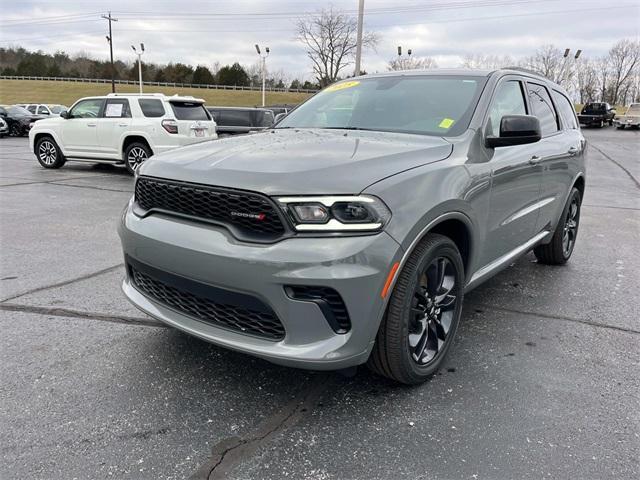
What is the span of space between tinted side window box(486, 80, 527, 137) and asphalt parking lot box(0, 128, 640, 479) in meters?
1.43

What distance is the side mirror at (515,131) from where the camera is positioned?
127 inches

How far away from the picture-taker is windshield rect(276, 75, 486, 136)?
11.4 feet

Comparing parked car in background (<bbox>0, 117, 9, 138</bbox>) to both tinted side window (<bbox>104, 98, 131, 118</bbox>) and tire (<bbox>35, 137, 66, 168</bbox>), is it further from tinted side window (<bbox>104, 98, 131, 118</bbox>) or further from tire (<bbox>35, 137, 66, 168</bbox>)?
tinted side window (<bbox>104, 98, 131, 118</bbox>)

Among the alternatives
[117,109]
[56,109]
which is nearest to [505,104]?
[117,109]

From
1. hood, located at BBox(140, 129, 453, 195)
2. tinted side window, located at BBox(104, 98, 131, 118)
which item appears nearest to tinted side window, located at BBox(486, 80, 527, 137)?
hood, located at BBox(140, 129, 453, 195)

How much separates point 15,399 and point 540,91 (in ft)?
15.2

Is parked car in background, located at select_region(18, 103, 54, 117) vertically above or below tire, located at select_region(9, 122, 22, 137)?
above

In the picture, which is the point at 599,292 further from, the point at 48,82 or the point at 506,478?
the point at 48,82

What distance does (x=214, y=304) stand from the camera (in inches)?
102

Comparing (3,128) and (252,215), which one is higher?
(3,128)

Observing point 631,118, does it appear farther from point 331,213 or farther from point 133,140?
point 331,213

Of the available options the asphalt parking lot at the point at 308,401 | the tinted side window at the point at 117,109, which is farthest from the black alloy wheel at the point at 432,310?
the tinted side window at the point at 117,109

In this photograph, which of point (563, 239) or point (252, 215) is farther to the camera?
point (563, 239)

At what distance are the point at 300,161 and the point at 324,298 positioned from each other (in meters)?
0.73
